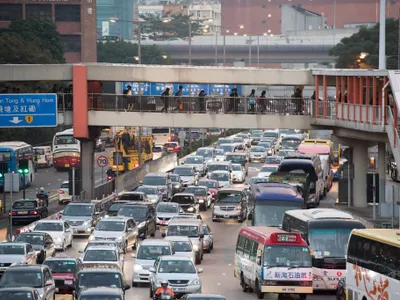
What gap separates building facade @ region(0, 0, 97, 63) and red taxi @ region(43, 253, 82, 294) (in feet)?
364

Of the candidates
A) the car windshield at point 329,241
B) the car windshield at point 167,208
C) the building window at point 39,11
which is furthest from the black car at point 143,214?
the building window at point 39,11

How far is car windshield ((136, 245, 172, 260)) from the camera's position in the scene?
38.4m

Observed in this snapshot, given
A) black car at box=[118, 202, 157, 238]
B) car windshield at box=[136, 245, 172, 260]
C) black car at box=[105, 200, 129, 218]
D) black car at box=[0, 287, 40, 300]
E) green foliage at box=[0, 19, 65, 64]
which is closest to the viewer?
black car at box=[0, 287, 40, 300]

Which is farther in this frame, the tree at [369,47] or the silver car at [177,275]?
the tree at [369,47]

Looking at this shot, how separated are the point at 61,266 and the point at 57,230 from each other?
11.3 meters

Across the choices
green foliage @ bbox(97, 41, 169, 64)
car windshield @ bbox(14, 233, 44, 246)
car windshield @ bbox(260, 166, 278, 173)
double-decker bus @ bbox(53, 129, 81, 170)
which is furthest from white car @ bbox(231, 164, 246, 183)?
green foliage @ bbox(97, 41, 169, 64)

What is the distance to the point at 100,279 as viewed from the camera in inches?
1294

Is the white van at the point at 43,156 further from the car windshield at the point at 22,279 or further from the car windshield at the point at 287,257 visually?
the car windshield at the point at 22,279

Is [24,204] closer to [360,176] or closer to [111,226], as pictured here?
[111,226]

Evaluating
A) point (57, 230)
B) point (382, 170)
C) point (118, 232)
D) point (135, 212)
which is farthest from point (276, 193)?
point (382, 170)

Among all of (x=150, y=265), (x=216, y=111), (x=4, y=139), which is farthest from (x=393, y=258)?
(x=4, y=139)

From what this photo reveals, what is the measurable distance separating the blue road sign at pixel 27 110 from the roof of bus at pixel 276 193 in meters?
14.8

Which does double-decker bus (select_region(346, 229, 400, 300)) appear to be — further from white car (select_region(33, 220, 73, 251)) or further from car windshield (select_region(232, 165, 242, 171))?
car windshield (select_region(232, 165, 242, 171))

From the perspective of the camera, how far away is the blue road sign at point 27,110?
59.9m
